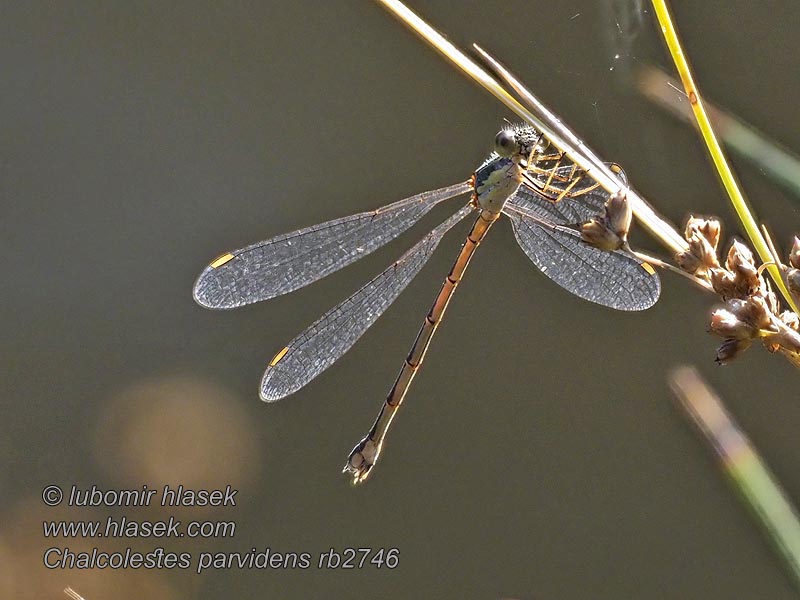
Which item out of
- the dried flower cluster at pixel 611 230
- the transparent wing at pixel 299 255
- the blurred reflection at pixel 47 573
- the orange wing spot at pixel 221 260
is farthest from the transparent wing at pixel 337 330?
the blurred reflection at pixel 47 573

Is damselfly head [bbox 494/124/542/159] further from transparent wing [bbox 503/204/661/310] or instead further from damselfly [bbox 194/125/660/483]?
transparent wing [bbox 503/204/661/310]

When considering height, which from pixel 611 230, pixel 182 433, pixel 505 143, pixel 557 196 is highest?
pixel 182 433

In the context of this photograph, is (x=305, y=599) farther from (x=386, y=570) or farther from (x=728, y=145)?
(x=728, y=145)

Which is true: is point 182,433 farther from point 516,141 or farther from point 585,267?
point 516,141

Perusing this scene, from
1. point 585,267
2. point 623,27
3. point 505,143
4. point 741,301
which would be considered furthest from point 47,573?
point 741,301

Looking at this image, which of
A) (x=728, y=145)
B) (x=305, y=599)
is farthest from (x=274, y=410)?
(x=728, y=145)

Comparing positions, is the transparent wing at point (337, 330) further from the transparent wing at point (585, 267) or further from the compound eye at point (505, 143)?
the compound eye at point (505, 143)
